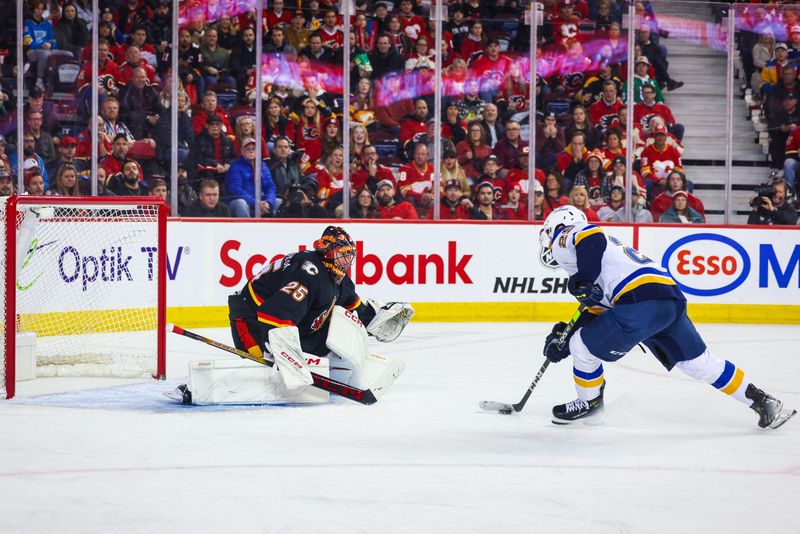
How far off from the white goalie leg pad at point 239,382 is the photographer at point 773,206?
205 inches

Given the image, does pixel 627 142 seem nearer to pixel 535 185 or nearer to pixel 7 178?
pixel 535 185

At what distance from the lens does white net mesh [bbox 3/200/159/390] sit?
18.9 ft

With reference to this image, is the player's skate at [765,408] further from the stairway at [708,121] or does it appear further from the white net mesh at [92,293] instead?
the stairway at [708,121]

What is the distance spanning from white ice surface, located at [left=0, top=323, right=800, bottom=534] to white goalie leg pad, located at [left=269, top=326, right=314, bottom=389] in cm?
15

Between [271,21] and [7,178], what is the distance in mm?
2295

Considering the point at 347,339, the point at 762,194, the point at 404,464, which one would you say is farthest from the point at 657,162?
the point at 404,464

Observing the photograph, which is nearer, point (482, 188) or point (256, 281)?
point (256, 281)

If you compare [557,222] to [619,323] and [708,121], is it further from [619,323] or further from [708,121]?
[708,121]

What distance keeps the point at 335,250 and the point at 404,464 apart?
58.1 inches

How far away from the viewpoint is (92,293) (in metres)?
6.55

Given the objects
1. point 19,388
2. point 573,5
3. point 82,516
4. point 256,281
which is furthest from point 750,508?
point 573,5

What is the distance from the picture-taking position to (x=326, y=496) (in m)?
3.17

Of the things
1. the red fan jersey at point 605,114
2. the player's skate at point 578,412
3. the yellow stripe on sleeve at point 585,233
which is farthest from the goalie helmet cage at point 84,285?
the red fan jersey at point 605,114

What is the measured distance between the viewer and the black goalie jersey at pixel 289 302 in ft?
15.1
